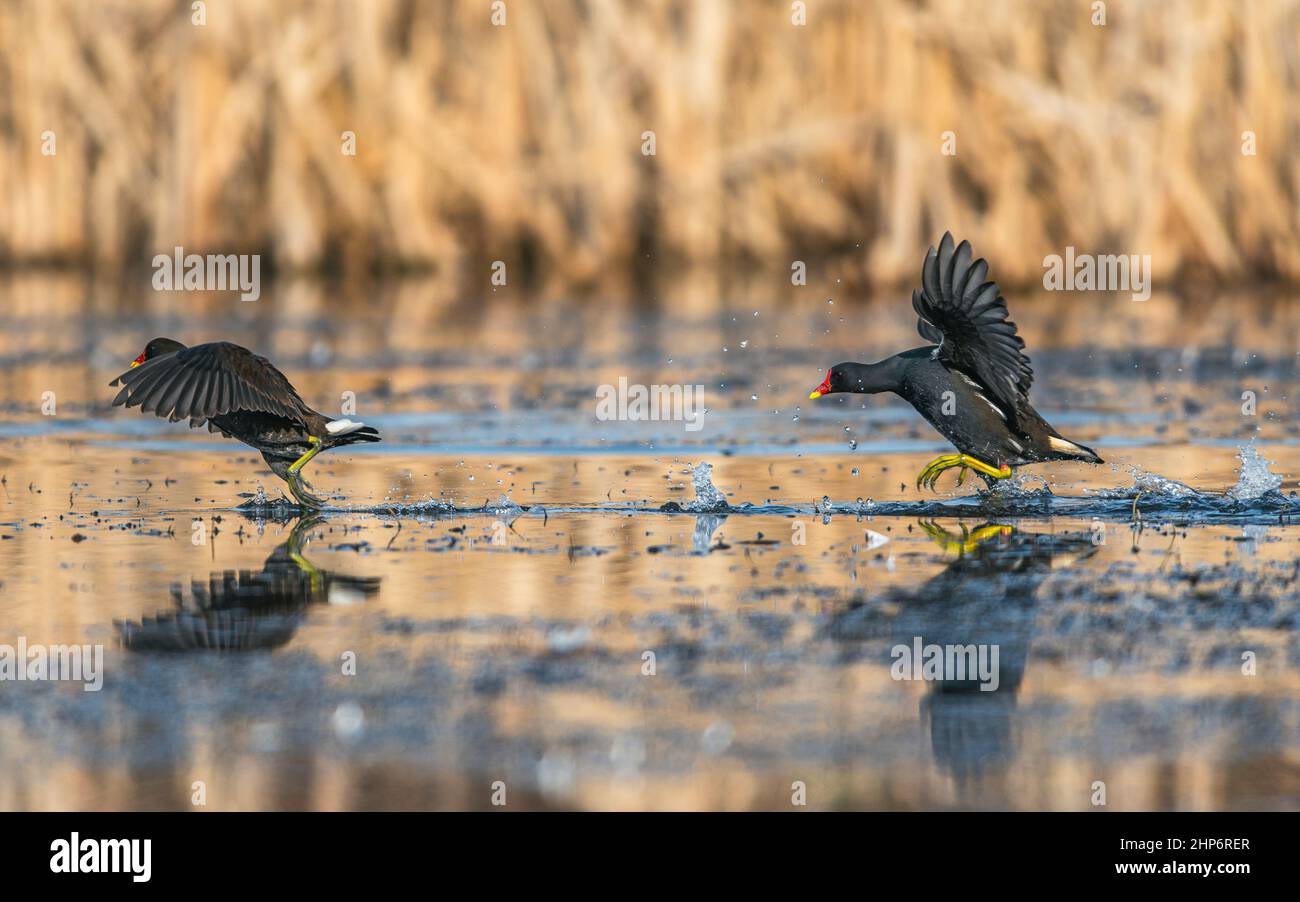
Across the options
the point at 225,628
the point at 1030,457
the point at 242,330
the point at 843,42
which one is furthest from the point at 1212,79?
the point at 225,628

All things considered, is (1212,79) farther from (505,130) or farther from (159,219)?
(159,219)

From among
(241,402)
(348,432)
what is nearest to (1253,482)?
(348,432)

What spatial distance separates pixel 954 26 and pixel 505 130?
190 inches

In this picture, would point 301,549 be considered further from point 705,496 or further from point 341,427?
point 705,496

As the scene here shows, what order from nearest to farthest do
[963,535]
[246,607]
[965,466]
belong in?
1. [246,607]
2. [963,535]
3. [965,466]

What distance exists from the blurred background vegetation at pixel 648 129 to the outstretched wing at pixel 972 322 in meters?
10.8

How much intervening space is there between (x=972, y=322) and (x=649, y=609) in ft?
8.57

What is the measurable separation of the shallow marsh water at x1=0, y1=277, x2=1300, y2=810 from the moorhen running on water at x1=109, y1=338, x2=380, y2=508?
0.34m

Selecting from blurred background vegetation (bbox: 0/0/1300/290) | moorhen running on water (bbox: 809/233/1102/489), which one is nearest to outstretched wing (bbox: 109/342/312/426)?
moorhen running on water (bbox: 809/233/1102/489)

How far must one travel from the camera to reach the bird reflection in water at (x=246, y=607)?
235 inches

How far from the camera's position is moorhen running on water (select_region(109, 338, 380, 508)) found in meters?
8.22

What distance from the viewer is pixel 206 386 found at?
825cm

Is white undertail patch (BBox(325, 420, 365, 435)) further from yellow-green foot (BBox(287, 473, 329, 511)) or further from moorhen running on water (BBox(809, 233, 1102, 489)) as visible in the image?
moorhen running on water (BBox(809, 233, 1102, 489))

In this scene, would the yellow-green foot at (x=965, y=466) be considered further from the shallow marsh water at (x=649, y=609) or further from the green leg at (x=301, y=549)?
the green leg at (x=301, y=549)
